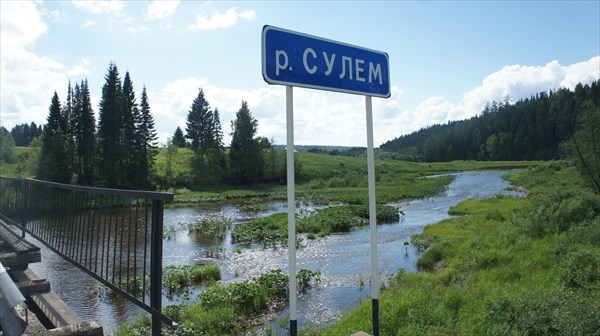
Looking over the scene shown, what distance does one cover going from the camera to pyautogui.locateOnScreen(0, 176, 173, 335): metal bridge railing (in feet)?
14.2

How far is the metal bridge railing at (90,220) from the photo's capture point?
432 cm

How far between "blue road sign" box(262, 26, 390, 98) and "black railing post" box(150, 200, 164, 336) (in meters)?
1.88

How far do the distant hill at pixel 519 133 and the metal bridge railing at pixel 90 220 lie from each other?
120m

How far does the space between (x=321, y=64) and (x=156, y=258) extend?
2613 millimetres

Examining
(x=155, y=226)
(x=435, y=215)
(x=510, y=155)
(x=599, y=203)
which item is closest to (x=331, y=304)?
(x=155, y=226)

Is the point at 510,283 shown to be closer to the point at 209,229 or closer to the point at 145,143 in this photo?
the point at 209,229

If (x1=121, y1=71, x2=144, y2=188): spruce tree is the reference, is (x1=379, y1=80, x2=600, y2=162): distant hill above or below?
above

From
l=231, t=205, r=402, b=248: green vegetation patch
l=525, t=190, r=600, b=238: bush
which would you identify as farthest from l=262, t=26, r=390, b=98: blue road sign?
l=231, t=205, r=402, b=248: green vegetation patch

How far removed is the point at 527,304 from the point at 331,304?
5.32m

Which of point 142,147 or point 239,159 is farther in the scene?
point 239,159

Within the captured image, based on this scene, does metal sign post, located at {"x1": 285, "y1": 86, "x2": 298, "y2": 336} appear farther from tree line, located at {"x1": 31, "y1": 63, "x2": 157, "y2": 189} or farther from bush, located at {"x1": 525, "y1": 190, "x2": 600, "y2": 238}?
tree line, located at {"x1": 31, "y1": 63, "x2": 157, "y2": 189}

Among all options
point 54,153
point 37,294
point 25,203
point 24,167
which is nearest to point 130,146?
point 54,153

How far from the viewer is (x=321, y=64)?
3.55 m

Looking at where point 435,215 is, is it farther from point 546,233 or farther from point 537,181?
point 537,181
